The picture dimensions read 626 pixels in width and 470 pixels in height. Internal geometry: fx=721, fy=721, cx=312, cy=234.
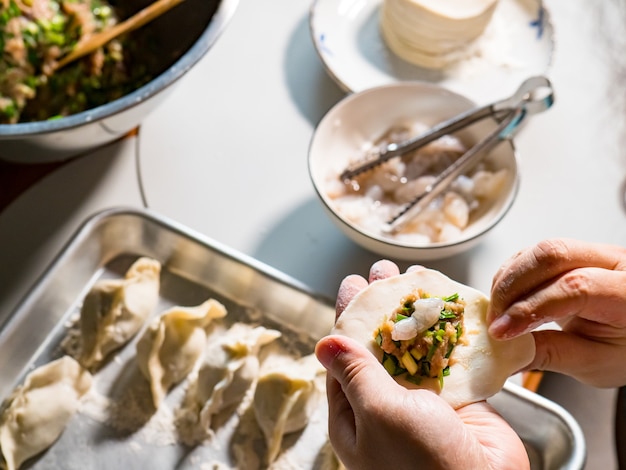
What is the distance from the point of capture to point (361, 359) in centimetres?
68

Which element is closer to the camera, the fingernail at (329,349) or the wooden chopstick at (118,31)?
the fingernail at (329,349)

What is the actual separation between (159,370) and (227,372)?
9 cm

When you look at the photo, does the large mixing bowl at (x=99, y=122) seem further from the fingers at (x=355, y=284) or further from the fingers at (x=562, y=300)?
the fingers at (x=562, y=300)

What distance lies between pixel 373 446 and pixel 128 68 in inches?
30.7

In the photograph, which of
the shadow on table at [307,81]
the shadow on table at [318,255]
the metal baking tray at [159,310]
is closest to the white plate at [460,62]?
the shadow on table at [307,81]

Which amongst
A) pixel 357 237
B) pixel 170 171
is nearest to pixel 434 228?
pixel 357 237

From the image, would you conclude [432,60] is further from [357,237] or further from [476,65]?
[357,237]

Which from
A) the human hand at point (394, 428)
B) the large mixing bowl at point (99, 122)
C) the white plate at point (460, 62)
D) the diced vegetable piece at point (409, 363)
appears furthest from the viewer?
the white plate at point (460, 62)

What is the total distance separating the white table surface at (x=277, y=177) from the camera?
1.10m

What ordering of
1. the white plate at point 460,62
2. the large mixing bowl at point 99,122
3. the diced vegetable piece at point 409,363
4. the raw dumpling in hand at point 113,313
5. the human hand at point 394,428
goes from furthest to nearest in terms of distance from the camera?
the white plate at point 460,62 → the raw dumpling in hand at point 113,313 → the large mixing bowl at point 99,122 → the diced vegetable piece at point 409,363 → the human hand at point 394,428

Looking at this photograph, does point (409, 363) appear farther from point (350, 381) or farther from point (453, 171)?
point (453, 171)

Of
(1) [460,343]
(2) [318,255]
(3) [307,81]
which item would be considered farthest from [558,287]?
(3) [307,81]

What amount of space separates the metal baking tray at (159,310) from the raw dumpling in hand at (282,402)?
1.1 inches

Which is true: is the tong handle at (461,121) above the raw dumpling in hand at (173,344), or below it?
above
